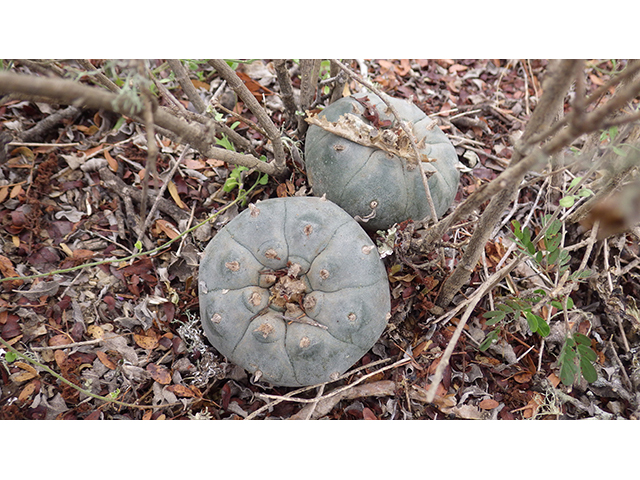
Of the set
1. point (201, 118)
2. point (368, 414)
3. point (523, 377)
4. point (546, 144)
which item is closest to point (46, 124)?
point (201, 118)

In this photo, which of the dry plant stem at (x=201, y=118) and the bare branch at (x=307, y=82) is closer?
the dry plant stem at (x=201, y=118)

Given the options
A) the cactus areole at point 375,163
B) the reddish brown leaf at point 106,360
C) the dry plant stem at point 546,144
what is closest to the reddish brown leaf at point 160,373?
the reddish brown leaf at point 106,360

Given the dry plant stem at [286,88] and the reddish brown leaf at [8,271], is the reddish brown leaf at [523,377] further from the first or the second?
the reddish brown leaf at [8,271]

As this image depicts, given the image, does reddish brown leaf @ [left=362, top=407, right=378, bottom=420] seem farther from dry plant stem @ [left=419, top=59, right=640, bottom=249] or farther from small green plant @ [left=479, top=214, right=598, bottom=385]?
dry plant stem @ [left=419, top=59, right=640, bottom=249]

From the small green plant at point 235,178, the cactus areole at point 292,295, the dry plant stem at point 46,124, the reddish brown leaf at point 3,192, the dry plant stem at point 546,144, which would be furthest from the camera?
the dry plant stem at point 46,124

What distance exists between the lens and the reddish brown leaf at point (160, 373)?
2.07m

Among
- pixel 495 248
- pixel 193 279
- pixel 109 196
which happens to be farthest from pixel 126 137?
pixel 495 248

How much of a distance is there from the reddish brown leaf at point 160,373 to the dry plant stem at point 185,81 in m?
1.27

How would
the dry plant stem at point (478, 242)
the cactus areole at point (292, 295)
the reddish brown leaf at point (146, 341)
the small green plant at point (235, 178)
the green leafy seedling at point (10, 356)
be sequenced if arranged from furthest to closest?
the small green plant at point (235, 178) → the reddish brown leaf at point (146, 341) → the green leafy seedling at point (10, 356) → the cactus areole at point (292, 295) → the dry plant stem at point (478, 242)

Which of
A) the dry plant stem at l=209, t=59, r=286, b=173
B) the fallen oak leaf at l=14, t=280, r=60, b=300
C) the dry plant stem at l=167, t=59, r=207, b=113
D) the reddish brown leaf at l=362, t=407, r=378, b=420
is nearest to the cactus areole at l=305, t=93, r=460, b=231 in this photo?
the dry plant stem at l=209, t=59, r=286, b=173

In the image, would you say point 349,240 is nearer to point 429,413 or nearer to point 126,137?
point 429,413

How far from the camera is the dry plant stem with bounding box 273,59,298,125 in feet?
7.15

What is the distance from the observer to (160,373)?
2090 mm

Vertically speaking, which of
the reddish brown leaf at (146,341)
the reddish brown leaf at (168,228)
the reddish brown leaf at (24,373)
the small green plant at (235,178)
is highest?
the small green plant at (235,178)
